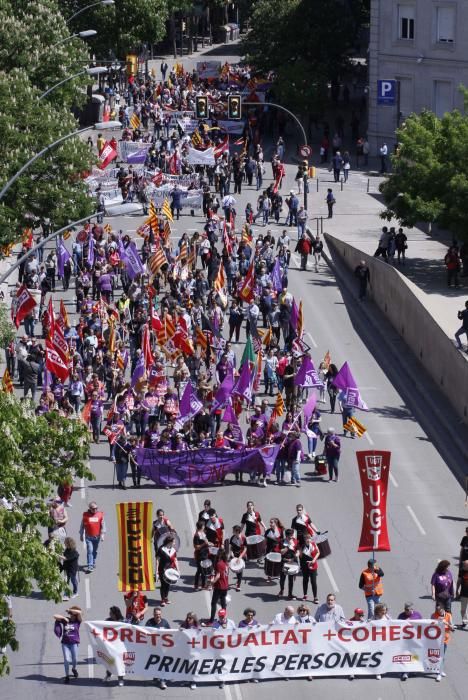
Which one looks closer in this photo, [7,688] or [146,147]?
[7,688]

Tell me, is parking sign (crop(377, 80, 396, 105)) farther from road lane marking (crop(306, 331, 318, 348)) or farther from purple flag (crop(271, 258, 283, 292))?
road lane marking (crop(306, 331, 318, 348))

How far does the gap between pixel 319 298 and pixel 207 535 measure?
2433 cm

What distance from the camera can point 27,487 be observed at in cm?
2712

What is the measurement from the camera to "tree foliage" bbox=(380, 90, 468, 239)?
2272 inches

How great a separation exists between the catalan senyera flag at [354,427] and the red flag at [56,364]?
6.66m

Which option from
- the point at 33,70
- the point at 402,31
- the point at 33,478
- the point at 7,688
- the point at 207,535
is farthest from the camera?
the point at 402,31

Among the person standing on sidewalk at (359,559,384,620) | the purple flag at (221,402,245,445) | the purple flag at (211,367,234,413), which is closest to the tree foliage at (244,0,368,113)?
the purple flag at (211,367,234,413)

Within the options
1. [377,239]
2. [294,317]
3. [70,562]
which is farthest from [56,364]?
[377,239]

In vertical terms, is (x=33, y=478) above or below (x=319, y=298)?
above

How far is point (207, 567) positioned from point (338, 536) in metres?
3.95

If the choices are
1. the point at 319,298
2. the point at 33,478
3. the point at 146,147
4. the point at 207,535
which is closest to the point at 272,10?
the point at 146,147

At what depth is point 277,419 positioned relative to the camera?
45062mm

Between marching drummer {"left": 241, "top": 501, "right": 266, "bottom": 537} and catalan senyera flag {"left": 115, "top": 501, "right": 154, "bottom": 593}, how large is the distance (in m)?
3.15

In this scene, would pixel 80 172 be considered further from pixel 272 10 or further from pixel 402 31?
pixel 272 10
